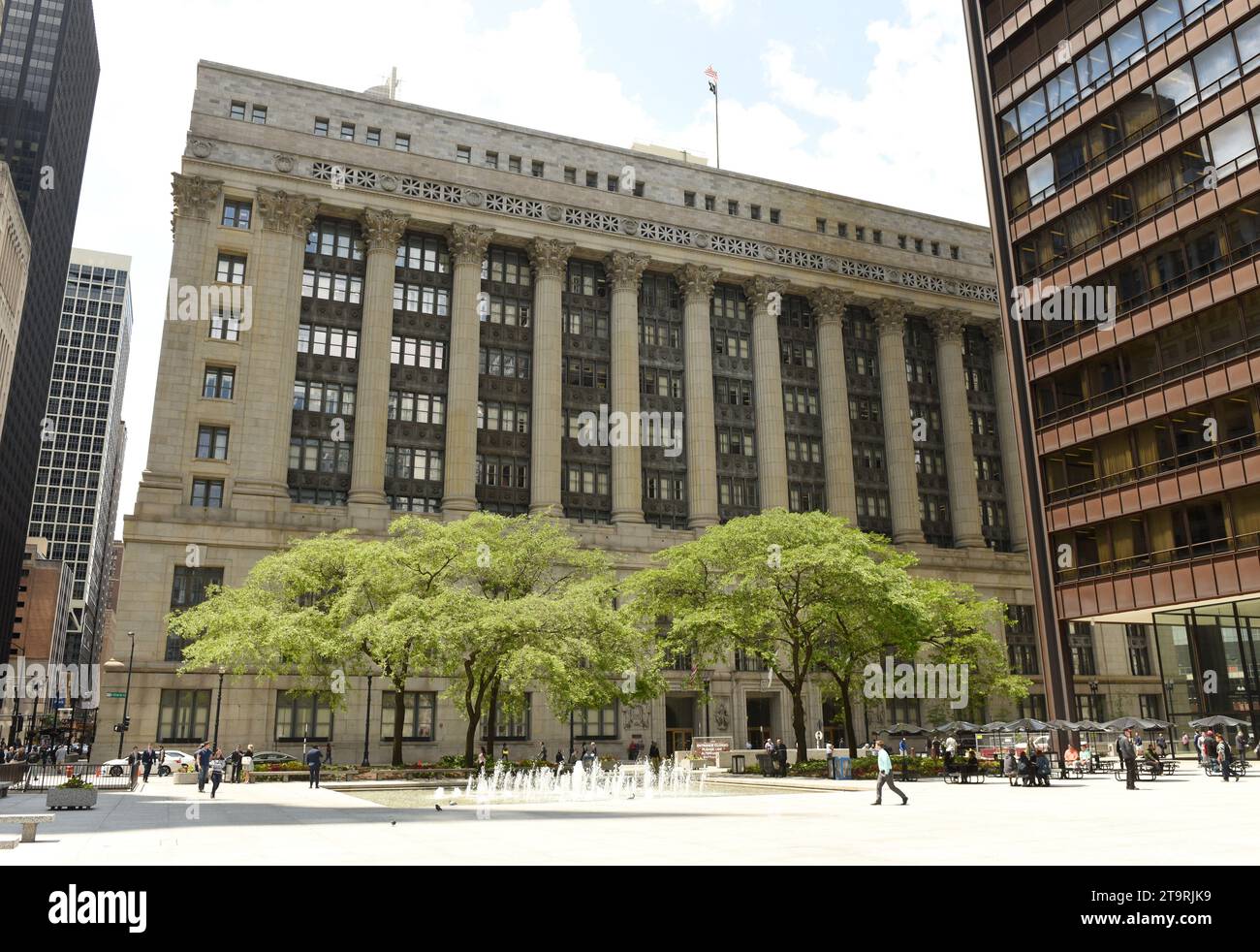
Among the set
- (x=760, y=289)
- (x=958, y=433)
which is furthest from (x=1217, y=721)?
(x=760, y=289)

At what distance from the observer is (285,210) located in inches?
2517

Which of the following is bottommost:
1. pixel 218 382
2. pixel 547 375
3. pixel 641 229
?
pixel 218 382

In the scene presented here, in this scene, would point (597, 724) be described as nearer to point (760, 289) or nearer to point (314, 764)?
point (314, 764)

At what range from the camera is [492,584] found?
46125 mm

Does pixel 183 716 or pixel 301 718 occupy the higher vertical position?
pixel 183 716

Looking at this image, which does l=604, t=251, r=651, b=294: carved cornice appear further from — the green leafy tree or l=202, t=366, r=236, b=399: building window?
the green leafy tree

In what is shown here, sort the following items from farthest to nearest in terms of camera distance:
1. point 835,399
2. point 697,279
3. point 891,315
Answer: point 891,315, point 835,399, point 697,279

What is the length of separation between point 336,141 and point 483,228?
11953mm

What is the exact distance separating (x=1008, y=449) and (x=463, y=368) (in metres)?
48.8

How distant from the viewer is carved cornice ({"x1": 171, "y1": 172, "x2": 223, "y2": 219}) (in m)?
61.8

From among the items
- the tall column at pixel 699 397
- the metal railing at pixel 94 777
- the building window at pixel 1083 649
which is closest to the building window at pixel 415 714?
the metal railing at pixel 94 777

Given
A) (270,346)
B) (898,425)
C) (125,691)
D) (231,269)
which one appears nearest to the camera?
(125,691)

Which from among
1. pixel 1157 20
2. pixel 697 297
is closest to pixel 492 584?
pixel 697 297
